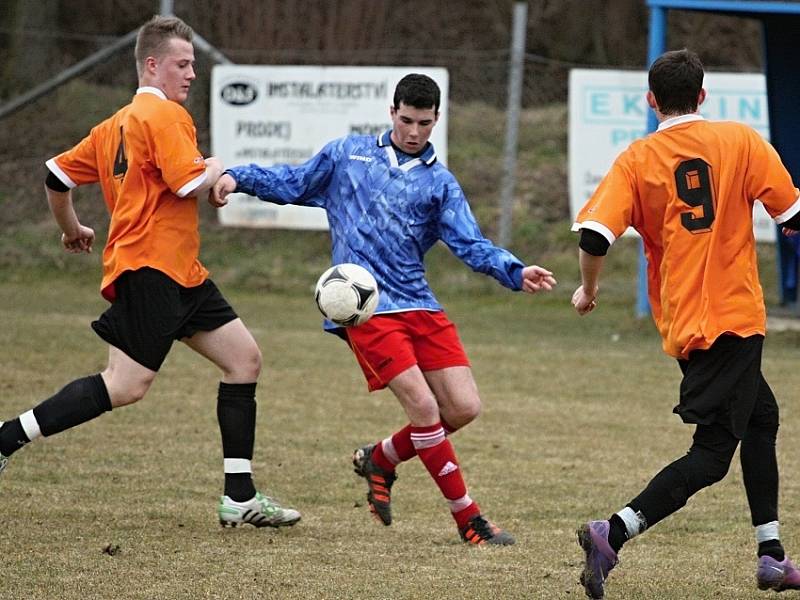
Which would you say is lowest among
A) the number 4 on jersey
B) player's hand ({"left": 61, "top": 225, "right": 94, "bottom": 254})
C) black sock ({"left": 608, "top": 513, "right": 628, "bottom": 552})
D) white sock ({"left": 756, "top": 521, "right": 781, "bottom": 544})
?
white sock ({"left": 756, "top": 521, "right": 781, "bottom": 544})

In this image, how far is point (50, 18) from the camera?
66.6 feet

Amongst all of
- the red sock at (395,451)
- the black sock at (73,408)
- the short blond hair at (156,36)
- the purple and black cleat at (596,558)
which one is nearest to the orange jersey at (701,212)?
the purple and black cleat at (596,558)

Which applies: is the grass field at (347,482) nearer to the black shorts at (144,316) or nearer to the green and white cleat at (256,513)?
the green and white cleat at (256,513)

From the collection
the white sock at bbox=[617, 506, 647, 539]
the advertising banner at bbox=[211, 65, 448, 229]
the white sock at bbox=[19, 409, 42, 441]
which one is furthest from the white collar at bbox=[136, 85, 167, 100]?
the advertising banner at bbox=[211, 65, 448, 229]

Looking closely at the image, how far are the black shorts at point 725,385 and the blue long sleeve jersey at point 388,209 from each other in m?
1.19

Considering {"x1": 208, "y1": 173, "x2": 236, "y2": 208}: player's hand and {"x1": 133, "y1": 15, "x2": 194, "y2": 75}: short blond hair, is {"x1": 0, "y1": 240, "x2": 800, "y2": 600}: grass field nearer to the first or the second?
{"x1": 208, "y1": 173, "x2": 236, "y2": 208}: player's hand

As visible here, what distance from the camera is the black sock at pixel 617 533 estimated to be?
4.74 meters

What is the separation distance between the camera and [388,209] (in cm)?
586

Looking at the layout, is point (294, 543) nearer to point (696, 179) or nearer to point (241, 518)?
point (241, 518)

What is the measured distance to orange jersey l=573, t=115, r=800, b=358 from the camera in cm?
482

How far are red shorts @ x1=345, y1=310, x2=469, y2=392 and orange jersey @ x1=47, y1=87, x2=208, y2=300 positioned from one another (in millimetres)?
716

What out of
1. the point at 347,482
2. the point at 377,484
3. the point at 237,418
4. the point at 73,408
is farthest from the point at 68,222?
the point at 347,482

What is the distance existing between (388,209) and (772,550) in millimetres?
2003

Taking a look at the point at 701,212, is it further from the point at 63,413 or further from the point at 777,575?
the point at 63,413
